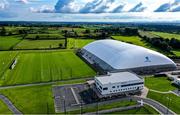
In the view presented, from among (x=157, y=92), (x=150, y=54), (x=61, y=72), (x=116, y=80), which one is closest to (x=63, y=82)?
(x=61, y=72)

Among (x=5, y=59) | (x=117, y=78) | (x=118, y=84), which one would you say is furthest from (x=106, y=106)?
(x=5, y=59)

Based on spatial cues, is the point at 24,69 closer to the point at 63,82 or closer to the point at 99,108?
the point at 63,82

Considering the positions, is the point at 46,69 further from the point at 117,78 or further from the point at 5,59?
the point at 117,78

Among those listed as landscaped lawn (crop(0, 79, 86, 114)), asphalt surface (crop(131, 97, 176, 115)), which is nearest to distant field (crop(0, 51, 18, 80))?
landscaped lawn (crop(0, 79, 86, 114))

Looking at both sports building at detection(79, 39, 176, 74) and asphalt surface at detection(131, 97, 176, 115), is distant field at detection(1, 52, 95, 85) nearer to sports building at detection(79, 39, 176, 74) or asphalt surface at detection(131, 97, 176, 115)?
sports building at detection(79, 39, 176, 74)

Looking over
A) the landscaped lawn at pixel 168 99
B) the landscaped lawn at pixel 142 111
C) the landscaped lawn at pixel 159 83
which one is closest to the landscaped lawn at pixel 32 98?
the landscaped lawn at pixel 142 111

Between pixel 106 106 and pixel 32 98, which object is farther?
pixel 32 98

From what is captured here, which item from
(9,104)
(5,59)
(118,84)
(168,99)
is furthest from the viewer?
(5,59)
